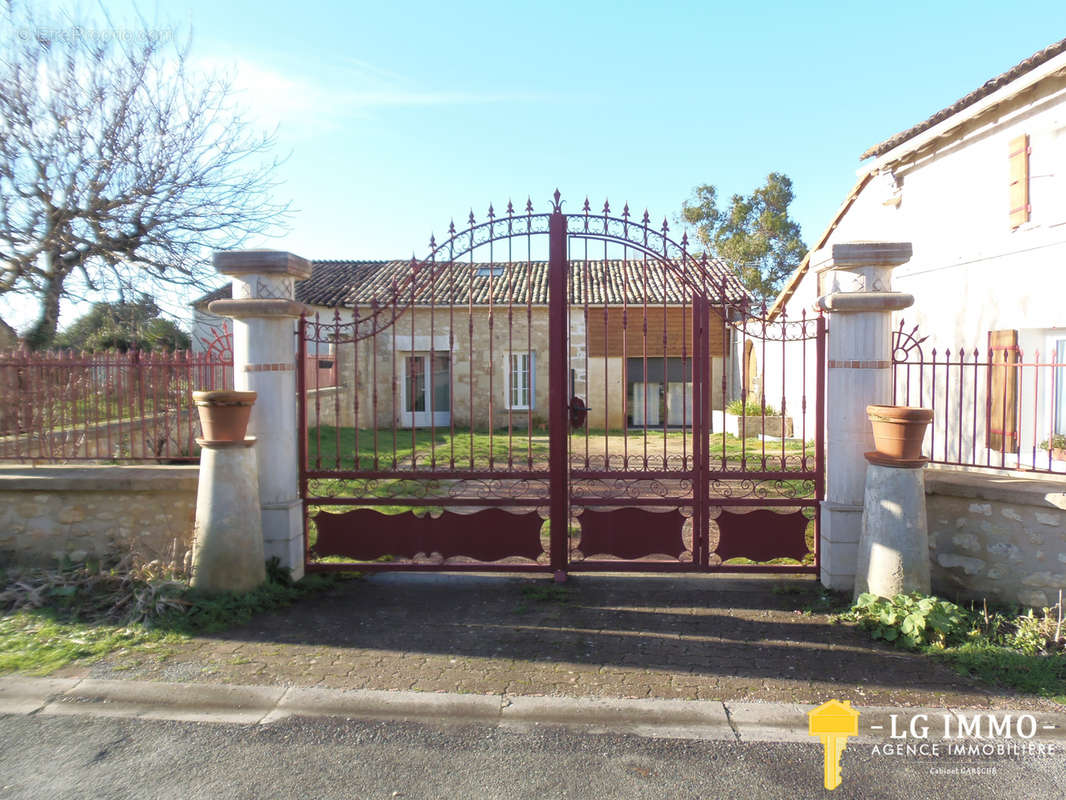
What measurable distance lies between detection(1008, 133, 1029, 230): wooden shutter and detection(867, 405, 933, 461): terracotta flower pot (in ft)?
16.9

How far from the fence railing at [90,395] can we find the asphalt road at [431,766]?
106 inches

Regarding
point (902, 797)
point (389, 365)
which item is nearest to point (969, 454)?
point (902, 797)

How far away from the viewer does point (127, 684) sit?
12.0ft

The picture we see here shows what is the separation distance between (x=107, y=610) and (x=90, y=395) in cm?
192

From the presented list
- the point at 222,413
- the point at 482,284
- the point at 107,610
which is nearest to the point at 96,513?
the point at 107,610

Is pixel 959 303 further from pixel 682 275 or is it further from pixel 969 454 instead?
pixel 682 275

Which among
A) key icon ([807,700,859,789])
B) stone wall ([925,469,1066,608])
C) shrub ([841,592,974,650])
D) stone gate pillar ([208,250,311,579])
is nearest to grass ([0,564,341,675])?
stone gate pillar ([208,250,311,579])

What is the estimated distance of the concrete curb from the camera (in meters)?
3.26

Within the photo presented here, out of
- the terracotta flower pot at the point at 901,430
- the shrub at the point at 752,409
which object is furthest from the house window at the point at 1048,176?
the shrub at the point at 752,409

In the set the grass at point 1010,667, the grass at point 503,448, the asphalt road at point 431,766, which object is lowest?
the asphalt road at point 431,766

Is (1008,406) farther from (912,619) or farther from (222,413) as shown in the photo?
(222,413)

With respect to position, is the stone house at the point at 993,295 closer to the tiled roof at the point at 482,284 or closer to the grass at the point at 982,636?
the grass at the point at 982,636

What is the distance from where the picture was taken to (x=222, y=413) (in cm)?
455

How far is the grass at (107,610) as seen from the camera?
408 centimetres
